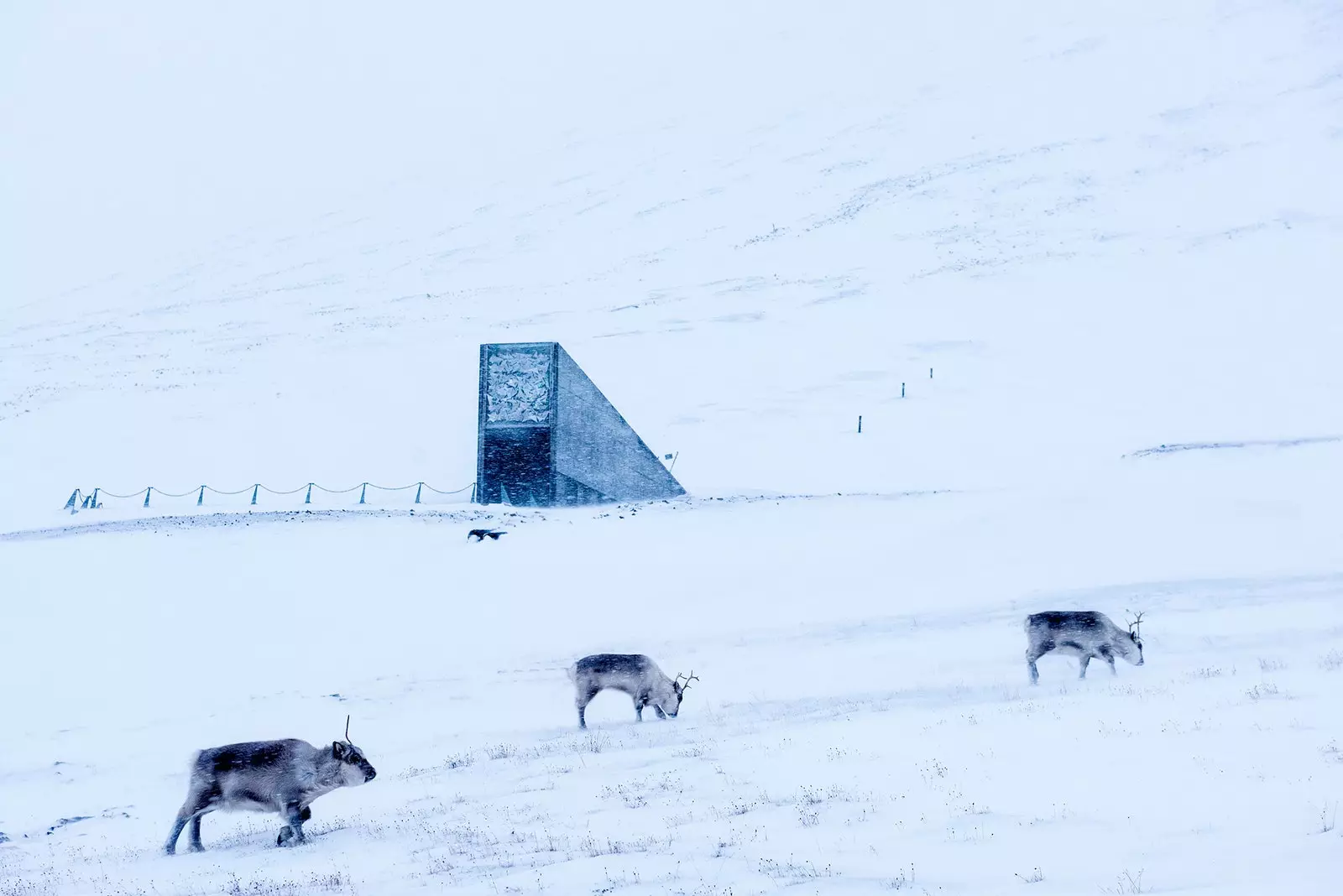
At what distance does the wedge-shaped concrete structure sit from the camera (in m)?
33.0

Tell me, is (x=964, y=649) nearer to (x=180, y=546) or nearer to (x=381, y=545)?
(x=381, y=545)

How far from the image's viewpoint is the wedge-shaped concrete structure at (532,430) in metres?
33.0

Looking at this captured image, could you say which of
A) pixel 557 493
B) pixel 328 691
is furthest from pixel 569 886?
pixel 557 493

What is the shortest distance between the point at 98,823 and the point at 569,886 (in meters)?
7.11

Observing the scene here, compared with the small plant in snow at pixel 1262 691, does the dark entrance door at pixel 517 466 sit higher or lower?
higher

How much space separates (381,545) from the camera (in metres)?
27.5

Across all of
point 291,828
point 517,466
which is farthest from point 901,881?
point 517,466

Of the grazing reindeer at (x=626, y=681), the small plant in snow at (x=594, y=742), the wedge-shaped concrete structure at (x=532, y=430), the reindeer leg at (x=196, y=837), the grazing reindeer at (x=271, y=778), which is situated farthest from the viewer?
the wedge-shaped concrete structure at (x=532, y=430)

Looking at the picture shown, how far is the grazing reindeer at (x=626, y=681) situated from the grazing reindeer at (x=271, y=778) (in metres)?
5.05

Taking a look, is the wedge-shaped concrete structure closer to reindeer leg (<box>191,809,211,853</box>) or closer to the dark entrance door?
the dark entrance door

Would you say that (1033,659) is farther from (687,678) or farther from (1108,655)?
(687,678)

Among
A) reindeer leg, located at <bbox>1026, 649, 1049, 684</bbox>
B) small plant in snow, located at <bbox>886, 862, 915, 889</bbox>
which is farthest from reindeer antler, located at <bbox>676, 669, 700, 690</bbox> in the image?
small plant in snow, located at <bbox>886, 862, 915, 889</bbox>

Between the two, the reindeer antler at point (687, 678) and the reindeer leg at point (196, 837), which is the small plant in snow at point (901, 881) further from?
the reindeer antler at point (687, 678)

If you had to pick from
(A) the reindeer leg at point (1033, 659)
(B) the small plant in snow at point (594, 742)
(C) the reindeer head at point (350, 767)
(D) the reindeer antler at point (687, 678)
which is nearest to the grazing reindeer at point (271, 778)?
(C) the reindeer head at point (350, 767)
